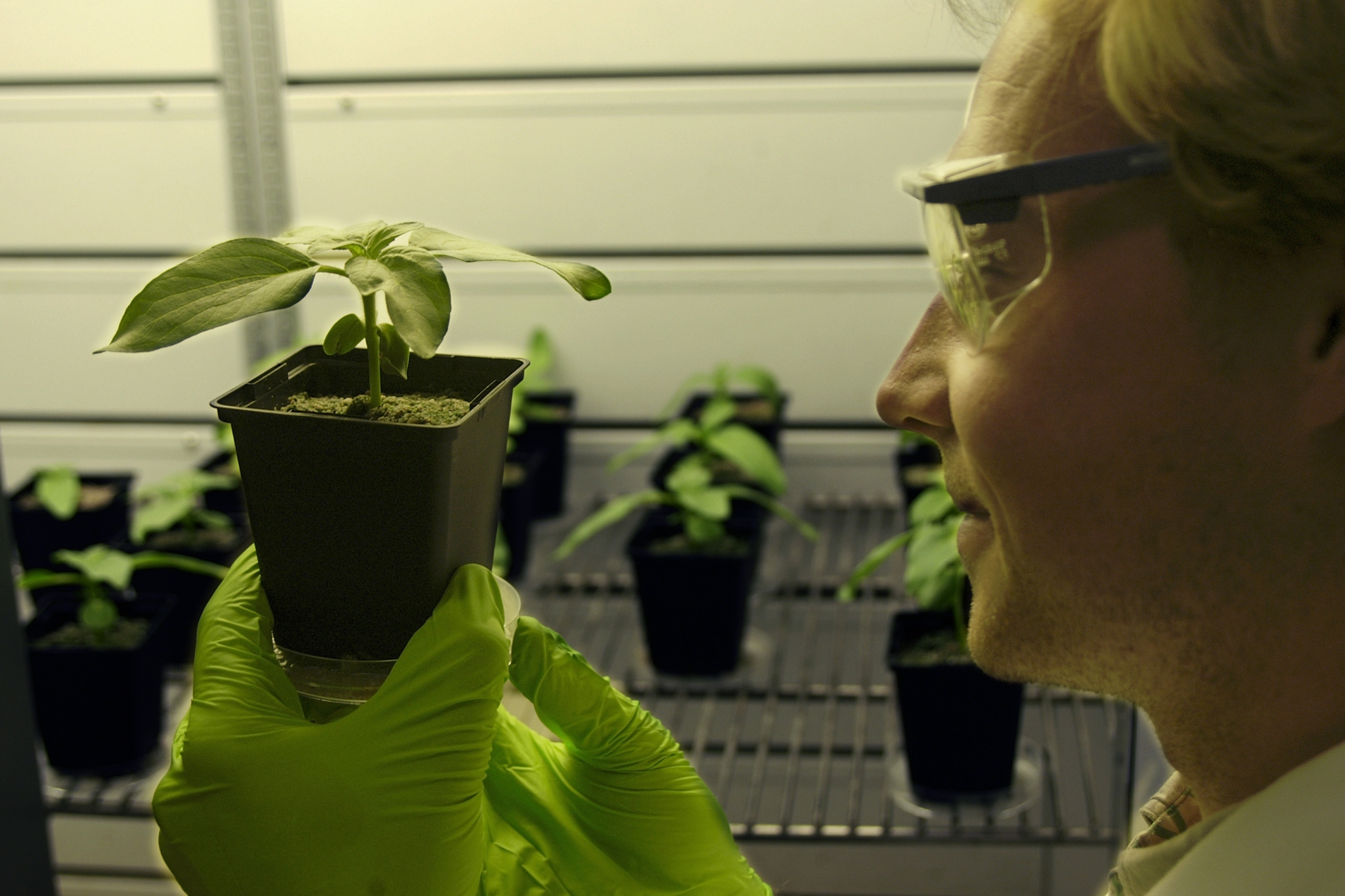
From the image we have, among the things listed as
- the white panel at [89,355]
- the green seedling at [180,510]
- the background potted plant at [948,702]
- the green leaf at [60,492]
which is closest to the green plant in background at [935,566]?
the background potted plant at [948,702]

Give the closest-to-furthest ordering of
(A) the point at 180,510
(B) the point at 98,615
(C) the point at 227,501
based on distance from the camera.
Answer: (B) the point at 98,615
(A) the point at 180,510
(C) the point at 227,501

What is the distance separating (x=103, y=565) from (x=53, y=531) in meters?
0.52

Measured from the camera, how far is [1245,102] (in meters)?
0.48

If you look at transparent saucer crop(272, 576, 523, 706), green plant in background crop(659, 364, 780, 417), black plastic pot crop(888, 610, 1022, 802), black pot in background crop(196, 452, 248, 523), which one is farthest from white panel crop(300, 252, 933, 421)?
transparent saucer crop(272, 576, 523, 706)

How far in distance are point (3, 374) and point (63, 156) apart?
0.43 metres

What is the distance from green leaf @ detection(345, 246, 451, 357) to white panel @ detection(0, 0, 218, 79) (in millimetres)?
1689

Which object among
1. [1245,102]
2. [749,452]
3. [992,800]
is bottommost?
[992,800]

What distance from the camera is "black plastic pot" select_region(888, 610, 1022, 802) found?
4.30 ft

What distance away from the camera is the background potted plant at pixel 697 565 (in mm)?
1580

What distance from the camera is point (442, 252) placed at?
0.59 meters

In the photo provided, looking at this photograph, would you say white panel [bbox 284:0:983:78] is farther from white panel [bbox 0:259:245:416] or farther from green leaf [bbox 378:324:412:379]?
green leaf [bbox 378:324:412:379]

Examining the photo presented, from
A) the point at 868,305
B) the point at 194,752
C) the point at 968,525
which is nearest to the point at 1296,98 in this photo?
the point at 968,525

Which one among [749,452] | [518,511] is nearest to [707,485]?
[749,452]

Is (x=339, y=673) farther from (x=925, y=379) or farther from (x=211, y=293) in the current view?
(x=925, y=379)
